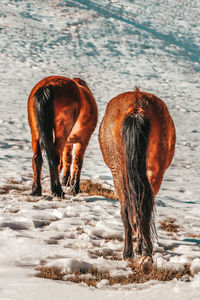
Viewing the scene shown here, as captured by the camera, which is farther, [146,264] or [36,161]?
[36,161]

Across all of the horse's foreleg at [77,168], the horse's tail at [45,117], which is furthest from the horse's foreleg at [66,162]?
the horse's tail at [45,117]

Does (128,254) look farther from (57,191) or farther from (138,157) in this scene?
(57,191)

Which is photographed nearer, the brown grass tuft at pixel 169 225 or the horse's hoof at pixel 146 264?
the horse's hoof at pixel 146 264

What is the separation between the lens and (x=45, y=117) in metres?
4.55

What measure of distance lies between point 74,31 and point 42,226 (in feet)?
56.1

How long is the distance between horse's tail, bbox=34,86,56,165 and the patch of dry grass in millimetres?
2343

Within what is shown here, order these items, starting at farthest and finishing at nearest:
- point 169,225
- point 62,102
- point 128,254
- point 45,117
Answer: point 62,102 < point 45,117 < point 169,225 < point 128,254

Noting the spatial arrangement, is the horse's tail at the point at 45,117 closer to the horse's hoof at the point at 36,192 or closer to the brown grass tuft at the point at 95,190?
the horse's hoof at the point at 36,192

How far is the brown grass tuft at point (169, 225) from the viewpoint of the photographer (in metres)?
4.00

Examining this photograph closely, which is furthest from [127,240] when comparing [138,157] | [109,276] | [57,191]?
[57,191]

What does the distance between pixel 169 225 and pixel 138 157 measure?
175cm

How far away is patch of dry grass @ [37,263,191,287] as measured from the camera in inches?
91.5

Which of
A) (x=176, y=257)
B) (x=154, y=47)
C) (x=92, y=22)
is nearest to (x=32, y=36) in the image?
(x=92, y=22)

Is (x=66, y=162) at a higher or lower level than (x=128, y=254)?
lower
